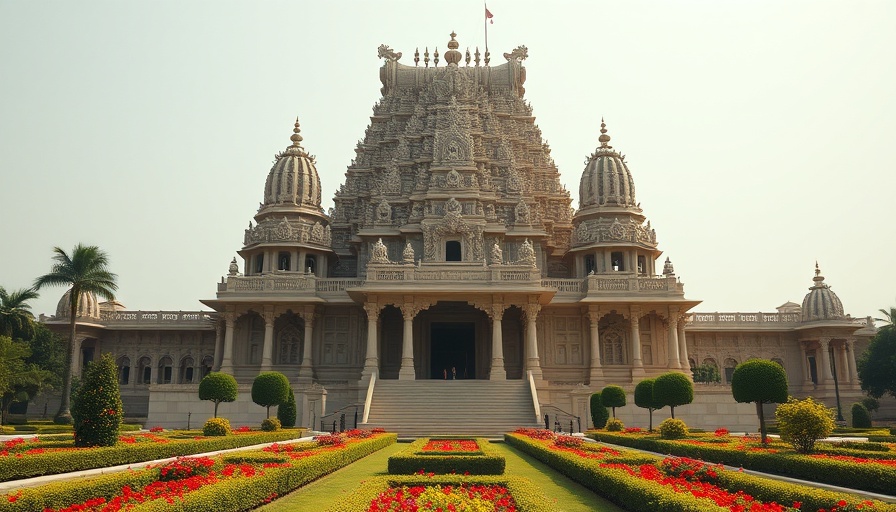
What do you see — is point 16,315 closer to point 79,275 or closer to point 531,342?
point 79,275

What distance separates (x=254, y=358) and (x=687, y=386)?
2761 centimetres

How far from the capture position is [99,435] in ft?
59.4

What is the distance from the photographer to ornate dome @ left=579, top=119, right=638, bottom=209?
48875mm

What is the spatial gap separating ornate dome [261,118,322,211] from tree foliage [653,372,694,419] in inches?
1106

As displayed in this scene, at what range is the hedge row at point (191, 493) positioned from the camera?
10.2 meters

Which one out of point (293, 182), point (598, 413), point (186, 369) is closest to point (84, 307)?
point (186, 369)

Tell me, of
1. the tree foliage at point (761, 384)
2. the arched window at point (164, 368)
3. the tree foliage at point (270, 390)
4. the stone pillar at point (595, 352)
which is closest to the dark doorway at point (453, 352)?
the stone pillar at point (595, 352)

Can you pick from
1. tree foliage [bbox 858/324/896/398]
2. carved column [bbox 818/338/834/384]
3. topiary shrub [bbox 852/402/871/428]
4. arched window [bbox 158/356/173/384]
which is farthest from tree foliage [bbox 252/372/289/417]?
tree foliage [bbox 858/324/896/398]

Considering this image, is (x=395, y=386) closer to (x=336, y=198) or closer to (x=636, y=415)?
(x=636, y=415)

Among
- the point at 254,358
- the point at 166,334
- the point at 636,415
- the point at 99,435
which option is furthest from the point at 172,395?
the point at 636,415

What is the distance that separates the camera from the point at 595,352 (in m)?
43.7

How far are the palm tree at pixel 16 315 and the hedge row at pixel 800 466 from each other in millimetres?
38157

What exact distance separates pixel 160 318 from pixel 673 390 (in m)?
37.6

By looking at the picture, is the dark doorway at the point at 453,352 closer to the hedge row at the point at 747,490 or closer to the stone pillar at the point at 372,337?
the stone pillar at the point at 372,337
